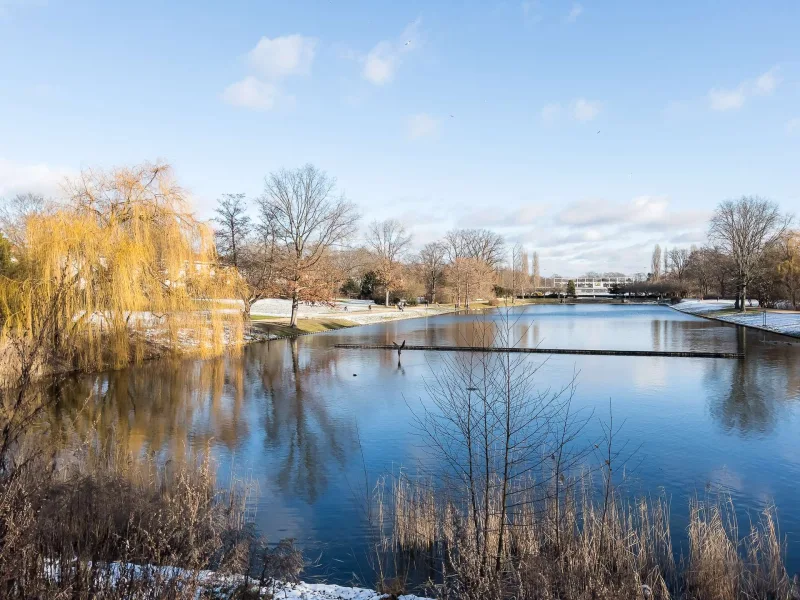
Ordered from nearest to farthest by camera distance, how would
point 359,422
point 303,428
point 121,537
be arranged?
1. point 121,537
2. point 303,428
3. point 359,422

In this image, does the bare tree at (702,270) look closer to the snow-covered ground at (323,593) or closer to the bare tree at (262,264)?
the bare tree at (262,264)

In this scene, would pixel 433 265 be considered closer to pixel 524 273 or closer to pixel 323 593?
pixel 524 273

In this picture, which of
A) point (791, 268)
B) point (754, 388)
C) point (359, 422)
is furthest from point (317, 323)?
point (791, 268)

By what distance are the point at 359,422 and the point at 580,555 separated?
7.78 metres

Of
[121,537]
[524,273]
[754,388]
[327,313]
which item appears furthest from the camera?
[524,273]

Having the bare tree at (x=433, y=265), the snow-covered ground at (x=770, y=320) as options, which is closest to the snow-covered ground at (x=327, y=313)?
the bare tree at (x=433, y=265)

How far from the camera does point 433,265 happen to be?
258ft

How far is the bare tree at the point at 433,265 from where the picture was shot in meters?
77.6

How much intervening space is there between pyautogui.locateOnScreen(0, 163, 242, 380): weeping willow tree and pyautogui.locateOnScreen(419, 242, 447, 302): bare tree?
5501 cm

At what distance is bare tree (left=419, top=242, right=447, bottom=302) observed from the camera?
7757 centimetres

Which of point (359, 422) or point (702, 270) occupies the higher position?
point (702, 270)

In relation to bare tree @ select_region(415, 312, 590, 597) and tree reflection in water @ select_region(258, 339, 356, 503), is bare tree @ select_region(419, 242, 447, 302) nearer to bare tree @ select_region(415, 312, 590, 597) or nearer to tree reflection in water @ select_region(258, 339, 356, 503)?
tree reflection in water @ select_region(258, 339, 356, 503)

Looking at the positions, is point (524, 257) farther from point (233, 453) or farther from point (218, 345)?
point (233, 453)

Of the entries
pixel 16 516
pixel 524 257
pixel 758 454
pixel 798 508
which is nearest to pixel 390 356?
pixel 758 454
